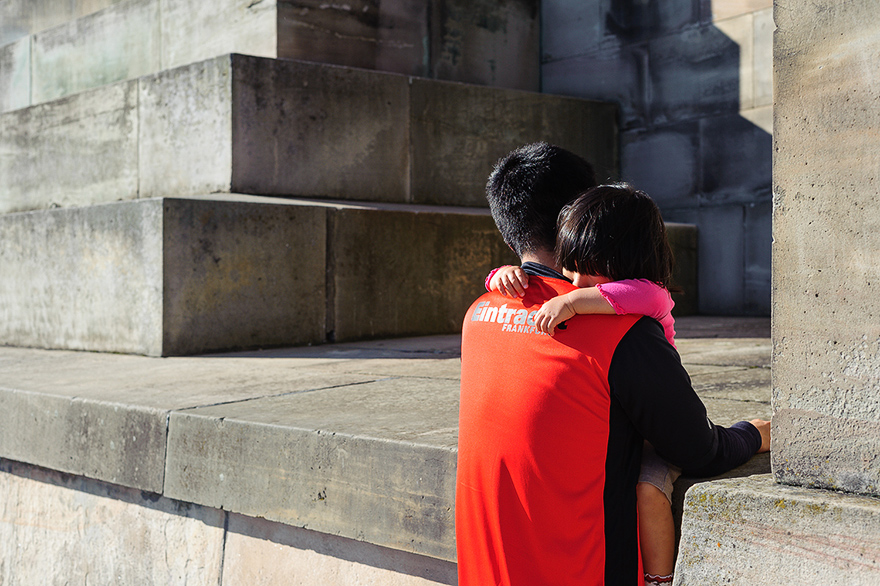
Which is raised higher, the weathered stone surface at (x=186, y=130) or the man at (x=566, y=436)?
the weathered stone surface at (x=186, y=130)

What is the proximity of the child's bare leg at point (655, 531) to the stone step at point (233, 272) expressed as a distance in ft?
14.2

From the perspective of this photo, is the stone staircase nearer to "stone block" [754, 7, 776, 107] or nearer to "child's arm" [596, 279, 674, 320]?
"stone block" [754, 7, 776, 107]

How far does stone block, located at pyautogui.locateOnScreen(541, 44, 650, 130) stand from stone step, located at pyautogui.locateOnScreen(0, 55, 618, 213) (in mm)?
752

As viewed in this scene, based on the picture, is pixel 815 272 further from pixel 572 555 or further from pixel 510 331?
pixel 572 555

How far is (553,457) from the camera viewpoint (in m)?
1.99

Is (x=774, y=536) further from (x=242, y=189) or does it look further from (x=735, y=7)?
(x=735, y=7)

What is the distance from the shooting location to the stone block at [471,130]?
26.1 feet

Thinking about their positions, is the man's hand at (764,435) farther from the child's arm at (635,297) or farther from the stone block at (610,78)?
the stone block at (610,78)

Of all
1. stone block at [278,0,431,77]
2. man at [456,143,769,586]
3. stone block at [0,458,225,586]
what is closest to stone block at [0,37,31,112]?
stone block at [278,0,431,77]

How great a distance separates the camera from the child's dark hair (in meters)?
2.04

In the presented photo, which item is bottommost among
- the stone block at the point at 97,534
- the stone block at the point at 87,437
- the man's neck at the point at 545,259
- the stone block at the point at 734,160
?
the stone block at the point at 97,534

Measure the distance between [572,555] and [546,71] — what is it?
27.3 feet

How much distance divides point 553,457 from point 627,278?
17.2 inches

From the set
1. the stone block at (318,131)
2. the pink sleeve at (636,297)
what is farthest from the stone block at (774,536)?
the stone block at (318,131)
